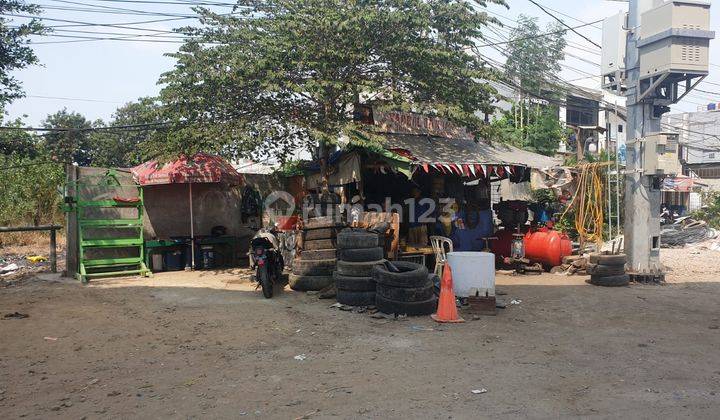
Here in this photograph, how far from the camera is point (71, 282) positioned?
34.6 feet

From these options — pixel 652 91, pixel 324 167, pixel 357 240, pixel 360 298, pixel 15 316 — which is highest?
pixel 652 91

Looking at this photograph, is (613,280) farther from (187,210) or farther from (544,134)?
(544,134)

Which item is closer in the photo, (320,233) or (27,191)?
(320,233)

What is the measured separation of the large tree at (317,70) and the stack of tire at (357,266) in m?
2.63

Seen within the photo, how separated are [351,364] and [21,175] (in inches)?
720

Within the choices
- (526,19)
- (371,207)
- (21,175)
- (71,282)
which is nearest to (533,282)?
(371,207)

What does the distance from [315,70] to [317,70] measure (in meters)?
0.17

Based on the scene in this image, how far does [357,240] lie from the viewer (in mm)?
8227

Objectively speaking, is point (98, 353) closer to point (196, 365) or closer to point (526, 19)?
point (196, 365)

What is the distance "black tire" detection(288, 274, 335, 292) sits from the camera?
9.34m

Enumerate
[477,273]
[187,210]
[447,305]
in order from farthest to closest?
[187,210] → [477,273] → [447,305]

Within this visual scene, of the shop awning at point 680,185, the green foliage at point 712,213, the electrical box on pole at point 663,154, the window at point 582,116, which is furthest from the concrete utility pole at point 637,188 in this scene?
the window at point 582,116

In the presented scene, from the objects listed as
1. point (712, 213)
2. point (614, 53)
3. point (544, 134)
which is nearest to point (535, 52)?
point (544, 134)

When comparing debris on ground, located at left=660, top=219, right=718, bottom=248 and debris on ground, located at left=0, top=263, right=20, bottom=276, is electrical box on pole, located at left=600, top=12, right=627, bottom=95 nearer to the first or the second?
debris on ground, located at left=660, top=219, right=718, bottom=248
